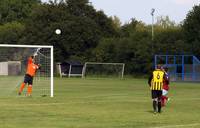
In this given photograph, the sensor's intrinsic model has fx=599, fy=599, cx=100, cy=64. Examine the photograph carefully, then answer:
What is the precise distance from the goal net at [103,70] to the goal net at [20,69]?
44098 mm

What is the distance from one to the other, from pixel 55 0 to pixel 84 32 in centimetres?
948

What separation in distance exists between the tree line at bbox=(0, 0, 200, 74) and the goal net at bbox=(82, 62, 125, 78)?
5.01ft

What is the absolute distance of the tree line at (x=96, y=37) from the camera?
76.5 m

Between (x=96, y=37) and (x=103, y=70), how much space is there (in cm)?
1367

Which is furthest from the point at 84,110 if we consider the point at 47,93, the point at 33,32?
the point at 33,32

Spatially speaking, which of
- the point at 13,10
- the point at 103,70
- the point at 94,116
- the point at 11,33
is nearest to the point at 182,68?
the point at 103,70

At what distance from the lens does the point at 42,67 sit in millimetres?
33969

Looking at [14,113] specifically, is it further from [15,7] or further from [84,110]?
[15,7]

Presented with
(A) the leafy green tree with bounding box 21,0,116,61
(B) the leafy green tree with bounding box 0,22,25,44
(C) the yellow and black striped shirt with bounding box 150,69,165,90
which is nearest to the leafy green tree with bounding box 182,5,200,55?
(A) the leafy green tree with bounding box 21,0,116,61

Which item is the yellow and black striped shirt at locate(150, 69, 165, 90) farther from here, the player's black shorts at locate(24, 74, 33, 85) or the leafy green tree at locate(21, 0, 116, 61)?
the leafy green tree at locate(21, 0, 116, 61)

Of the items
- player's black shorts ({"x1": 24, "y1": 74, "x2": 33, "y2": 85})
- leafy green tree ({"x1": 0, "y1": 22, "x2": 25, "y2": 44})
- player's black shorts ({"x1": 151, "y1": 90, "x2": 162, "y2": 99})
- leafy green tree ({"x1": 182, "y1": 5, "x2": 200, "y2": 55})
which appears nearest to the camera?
player's black shorts ({"x1": 151, "y1": 90, "x2": 162, "y2": 99})

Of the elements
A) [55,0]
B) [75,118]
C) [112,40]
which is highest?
[55,0]

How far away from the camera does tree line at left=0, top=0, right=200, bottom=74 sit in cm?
7650

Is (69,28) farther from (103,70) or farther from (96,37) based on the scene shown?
(103,70)
